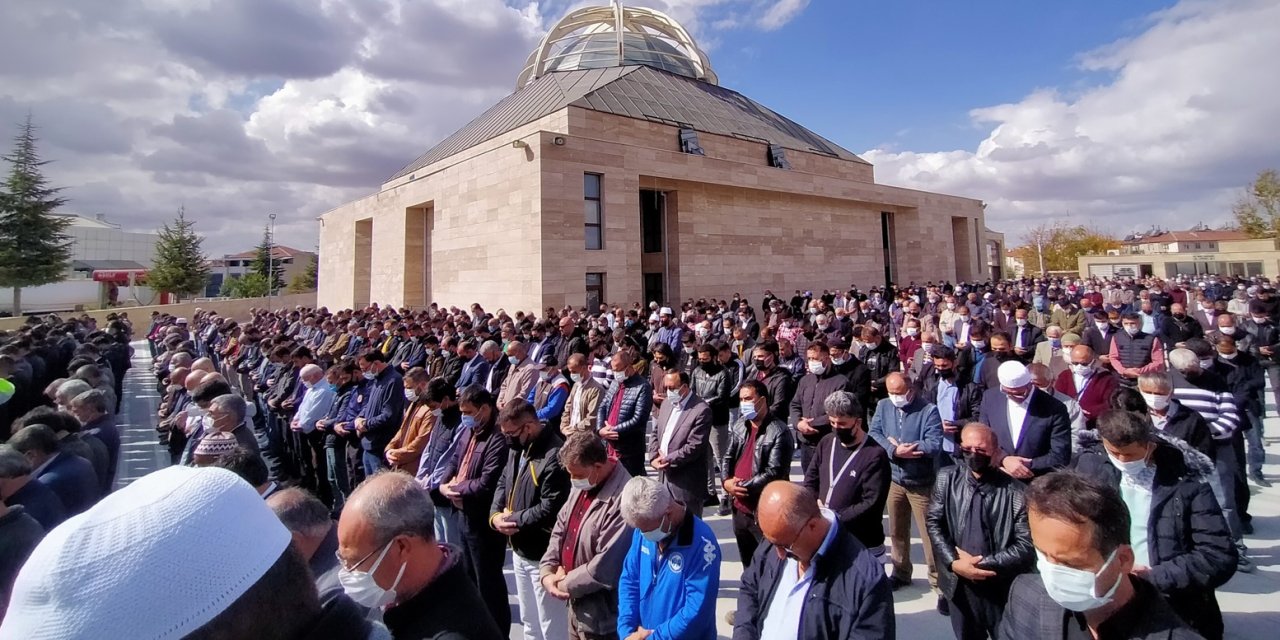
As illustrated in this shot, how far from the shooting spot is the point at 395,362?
10.3 metres

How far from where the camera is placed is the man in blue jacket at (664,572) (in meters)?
2.68

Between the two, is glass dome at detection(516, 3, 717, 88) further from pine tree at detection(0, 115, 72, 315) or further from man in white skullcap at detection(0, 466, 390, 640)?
man in white skullcap at detection(0, 466, 390, 640)

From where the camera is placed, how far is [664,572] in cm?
278

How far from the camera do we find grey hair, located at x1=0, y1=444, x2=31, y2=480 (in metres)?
3.30

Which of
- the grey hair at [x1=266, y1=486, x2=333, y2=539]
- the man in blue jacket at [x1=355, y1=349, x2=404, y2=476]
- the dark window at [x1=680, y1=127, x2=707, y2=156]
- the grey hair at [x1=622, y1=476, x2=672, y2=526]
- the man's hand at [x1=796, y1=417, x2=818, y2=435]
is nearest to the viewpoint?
the grey hair at [x1=266, y1=486, x2=333, y2=539]

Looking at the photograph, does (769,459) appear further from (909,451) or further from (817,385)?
→ (817,385)

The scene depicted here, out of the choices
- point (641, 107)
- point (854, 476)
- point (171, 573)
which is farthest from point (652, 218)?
point (171, 573)

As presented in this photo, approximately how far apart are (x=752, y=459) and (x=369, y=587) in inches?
122

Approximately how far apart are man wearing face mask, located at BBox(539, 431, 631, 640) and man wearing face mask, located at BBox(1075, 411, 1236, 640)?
2.41 meters

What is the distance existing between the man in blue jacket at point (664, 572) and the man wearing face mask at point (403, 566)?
94cm

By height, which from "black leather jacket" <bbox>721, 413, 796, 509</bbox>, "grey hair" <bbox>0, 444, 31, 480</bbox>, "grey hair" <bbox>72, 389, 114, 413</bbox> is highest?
"grey hair" <bbox>72, 389, 114, 413</bbox>

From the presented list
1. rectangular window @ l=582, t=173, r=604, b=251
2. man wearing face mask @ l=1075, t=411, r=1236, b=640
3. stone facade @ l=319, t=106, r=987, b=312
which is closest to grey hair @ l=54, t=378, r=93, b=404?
man wearing face mask @ l=1075, t=411, r=1236, b=640

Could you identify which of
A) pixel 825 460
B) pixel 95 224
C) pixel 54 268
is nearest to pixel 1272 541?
pixel 825 460

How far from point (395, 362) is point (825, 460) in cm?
865
